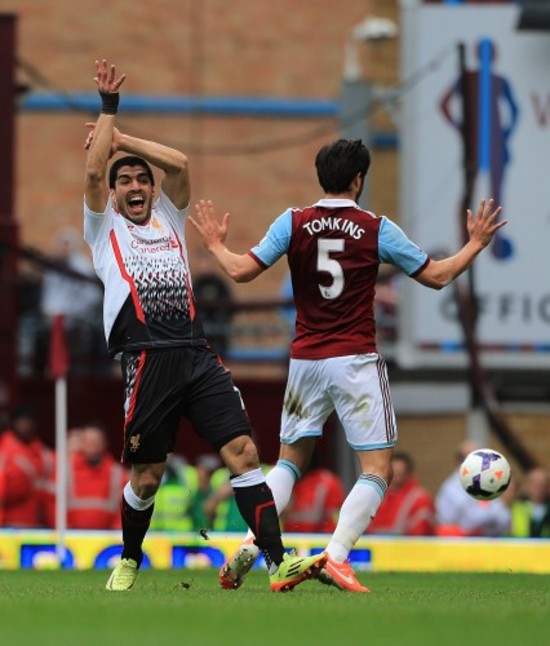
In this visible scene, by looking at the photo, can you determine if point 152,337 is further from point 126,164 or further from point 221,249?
point 126,164

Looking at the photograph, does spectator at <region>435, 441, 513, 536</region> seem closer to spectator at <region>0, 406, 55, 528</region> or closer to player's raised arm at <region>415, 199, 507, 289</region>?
spectator at <region>0, 406, 55, 528</region>

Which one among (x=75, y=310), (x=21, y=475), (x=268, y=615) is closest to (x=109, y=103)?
(x=268, y=615)

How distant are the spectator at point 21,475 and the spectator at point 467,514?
3322mm

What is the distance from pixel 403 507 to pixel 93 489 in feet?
8.45

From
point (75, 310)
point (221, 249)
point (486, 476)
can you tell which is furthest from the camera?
point (75, 310)

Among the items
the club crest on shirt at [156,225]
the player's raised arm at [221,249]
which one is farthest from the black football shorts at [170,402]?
the club crest on shirt at [156,225]

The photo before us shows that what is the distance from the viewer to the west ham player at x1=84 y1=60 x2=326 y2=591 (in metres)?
10.5

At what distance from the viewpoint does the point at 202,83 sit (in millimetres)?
31359

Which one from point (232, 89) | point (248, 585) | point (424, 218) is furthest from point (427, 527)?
point (232, 89)

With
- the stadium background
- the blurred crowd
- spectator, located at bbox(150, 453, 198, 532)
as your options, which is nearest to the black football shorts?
the blurred crowd

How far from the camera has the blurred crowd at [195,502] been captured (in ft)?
60.1

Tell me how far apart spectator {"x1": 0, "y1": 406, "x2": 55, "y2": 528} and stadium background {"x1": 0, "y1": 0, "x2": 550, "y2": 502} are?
1140cm

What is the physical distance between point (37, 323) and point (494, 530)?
6.36m

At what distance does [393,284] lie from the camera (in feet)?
78.5
